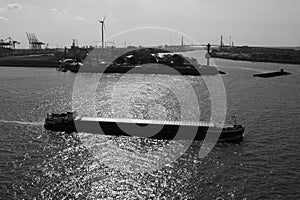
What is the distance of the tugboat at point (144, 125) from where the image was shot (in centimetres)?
2186

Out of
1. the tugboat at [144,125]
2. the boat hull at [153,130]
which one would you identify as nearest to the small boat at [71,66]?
the tugboat at [144,125]

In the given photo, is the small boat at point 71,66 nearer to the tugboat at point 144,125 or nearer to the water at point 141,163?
the water at point 141,163

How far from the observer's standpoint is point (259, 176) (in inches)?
628

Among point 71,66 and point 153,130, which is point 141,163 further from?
point 71,66

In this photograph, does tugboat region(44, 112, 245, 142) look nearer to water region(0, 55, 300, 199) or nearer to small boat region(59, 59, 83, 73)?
water region(0, 55, 300, 199)

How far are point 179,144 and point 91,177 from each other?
7020 mm

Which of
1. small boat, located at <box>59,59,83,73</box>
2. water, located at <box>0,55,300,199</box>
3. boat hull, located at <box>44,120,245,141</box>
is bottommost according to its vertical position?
water, located at <box>0,55,300,199</box>

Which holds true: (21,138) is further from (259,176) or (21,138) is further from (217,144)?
(259,176)

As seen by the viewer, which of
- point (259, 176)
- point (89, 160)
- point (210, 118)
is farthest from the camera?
point (210, 118)

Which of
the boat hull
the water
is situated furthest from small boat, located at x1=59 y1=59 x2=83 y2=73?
the boat hull

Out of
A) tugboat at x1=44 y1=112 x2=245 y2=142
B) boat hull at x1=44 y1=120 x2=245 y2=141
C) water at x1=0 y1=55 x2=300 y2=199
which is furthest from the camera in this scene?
tugboat at x1=44 y1=112 x2=245 y2=142

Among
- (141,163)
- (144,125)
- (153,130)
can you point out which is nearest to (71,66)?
(144,125)

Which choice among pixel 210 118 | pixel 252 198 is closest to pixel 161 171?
pixel 252 198

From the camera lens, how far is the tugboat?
71.7ft
